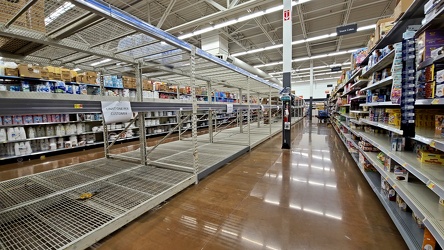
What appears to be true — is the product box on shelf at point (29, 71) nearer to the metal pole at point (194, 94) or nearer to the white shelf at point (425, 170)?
the metal pole at point (194, 94)

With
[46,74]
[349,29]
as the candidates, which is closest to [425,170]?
[349,29]

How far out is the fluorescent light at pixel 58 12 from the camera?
145 cm

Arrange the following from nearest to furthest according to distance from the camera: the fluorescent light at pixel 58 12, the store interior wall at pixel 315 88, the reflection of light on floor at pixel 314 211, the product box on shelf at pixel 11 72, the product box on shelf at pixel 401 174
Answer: the fluorescent light at pixel 58 12 → the product box on shelf at pixel 401 174 → the reflection of light on floor at pixel 314 211 → the product box on shelf at pixel 11 72 → the store interior wall at pixel 315 88

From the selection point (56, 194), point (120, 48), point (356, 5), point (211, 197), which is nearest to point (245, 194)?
point (211, 197)

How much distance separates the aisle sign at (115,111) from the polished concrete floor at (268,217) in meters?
1.09

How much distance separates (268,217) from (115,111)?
6.46 feet

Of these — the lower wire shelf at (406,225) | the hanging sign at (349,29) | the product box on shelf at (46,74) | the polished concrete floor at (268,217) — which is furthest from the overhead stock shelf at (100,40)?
the hanging sign at (349,29)

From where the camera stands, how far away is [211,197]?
2309 millimetres

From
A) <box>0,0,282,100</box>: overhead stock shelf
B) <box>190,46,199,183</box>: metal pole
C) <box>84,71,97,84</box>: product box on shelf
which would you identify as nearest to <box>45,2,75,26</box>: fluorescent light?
<box>0,0,282,100</box>: overhead stock shelf

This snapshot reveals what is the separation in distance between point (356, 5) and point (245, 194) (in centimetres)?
891

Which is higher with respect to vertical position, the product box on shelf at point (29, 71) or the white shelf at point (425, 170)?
the product box on shelf at point (29, 71)

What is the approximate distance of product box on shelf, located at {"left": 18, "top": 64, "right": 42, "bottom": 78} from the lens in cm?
407

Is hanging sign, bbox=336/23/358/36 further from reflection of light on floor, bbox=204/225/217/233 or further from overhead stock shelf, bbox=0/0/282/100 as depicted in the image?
reflection of light on floor, bbox=204/225/217/233

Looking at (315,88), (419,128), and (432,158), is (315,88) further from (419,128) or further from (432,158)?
(432,158)
